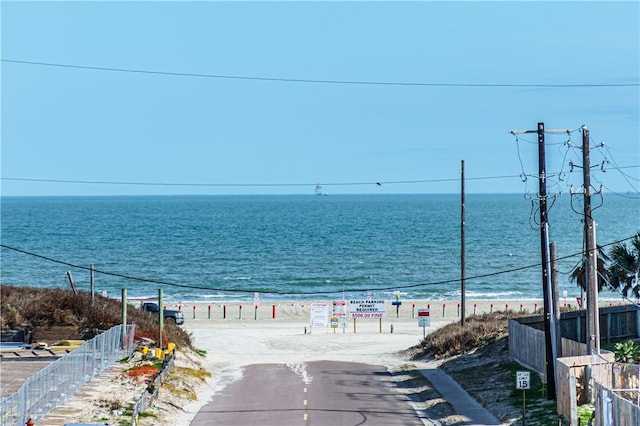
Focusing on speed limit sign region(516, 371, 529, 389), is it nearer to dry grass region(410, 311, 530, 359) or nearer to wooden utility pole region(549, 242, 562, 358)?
wooden utility pole region(549, 242, 562, 358)

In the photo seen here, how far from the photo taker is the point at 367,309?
194ft

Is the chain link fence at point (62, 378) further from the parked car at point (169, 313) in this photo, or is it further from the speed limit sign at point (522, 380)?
the parked car at point (169, 313)

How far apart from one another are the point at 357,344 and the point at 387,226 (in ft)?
451

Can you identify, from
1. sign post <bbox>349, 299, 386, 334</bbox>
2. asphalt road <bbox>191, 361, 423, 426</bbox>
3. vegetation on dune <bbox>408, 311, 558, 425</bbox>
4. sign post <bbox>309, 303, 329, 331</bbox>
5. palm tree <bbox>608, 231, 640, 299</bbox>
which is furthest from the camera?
sign post <bbox>309, 303, 329, 331</bbox>

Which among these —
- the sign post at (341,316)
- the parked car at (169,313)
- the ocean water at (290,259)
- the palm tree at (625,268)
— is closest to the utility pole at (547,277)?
the palm tree at (625,268)

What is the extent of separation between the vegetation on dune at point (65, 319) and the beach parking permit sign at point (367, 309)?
1203 cm

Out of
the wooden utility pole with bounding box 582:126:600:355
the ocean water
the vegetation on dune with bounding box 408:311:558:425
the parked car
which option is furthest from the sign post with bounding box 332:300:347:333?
the wooden utility pole with bounding box 582:126:600:355

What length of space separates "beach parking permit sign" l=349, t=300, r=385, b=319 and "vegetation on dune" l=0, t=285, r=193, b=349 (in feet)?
39.5

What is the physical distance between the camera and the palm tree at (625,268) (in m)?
43.4

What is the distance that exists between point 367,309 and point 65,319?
60.3ft

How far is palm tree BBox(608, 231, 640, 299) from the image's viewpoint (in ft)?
142

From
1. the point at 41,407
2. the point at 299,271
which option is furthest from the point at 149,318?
the point at 299,271

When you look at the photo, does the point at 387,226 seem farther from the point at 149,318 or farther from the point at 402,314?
the point at 149,318

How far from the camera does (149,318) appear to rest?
178 feet
